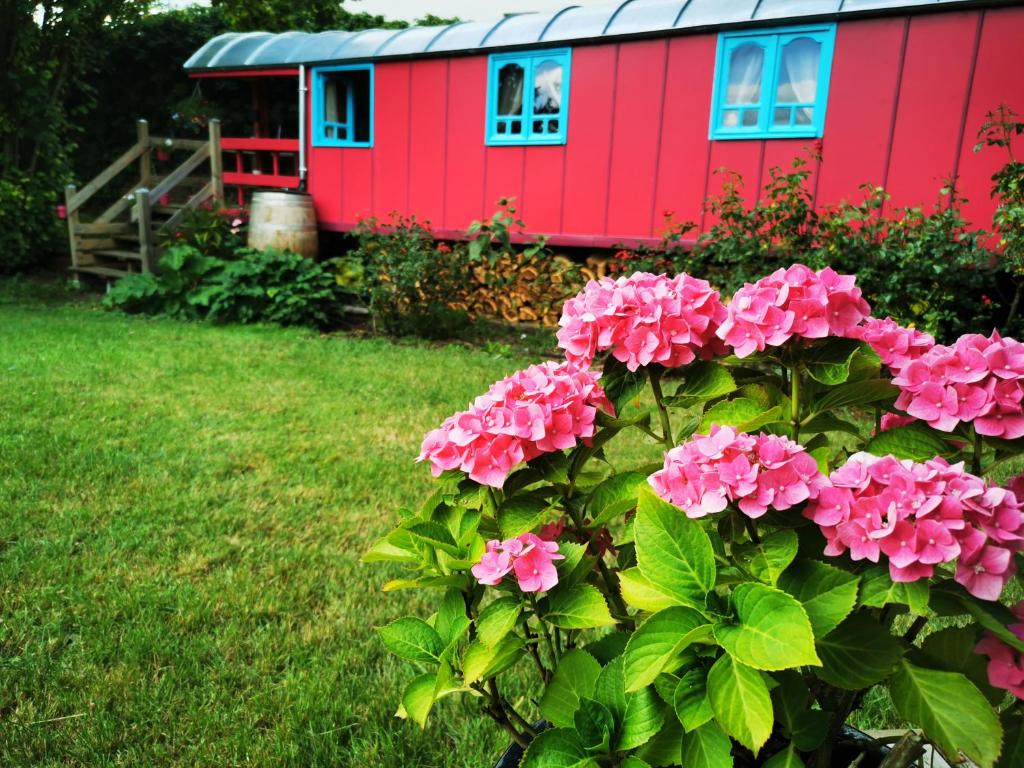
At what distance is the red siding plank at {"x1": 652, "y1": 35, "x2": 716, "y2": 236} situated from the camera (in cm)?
720

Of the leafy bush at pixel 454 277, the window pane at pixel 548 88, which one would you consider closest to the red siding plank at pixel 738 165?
the leafy bush at pixel 454 277

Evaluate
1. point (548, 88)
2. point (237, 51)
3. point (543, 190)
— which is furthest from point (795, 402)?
point (237, 51)

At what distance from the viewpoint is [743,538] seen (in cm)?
95

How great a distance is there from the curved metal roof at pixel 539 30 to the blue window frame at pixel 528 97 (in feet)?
0.59

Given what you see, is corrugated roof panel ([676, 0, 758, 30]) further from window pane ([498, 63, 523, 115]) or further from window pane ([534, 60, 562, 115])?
window pane ([498, 63, 523, 115])

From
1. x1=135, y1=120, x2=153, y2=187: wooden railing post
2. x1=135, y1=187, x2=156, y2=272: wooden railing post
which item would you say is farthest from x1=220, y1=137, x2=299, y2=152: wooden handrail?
x1=135, y1=187, x2=156, y2=272: wooden railing post

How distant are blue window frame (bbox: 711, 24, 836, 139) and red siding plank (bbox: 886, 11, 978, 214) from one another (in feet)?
2.13

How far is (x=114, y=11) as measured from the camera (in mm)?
10648

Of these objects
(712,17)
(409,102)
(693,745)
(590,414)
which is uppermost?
(712,17)

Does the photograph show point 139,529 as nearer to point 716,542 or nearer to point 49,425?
point 49,425

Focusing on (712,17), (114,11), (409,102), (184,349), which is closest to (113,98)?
(114,11)

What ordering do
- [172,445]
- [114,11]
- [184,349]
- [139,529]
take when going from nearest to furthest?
[139,529], [172,445], [184,349], [114,11]

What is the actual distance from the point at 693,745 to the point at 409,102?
9161 millimetres

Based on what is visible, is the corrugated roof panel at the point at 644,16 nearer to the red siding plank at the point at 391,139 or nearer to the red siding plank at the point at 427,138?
the red siding plank at the point at 427,138
